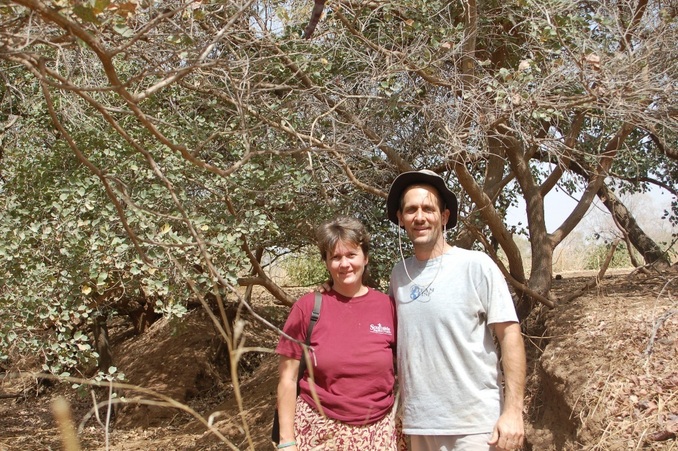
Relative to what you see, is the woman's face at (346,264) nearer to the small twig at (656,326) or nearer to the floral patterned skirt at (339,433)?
the floral patterned skirt at (339,433)

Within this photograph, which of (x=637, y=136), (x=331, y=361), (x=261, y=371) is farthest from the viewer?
(x=261, y=371)

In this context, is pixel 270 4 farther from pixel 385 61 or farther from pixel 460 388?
pixel 460 388

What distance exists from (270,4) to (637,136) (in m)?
3.85

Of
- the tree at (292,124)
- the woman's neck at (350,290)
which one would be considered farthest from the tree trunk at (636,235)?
the woman's neck at (350,290)

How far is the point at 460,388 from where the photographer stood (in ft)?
10.1

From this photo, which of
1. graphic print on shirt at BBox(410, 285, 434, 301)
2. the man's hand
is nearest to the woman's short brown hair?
graphic print on shirt at BBox(410, 285, 434, 301)

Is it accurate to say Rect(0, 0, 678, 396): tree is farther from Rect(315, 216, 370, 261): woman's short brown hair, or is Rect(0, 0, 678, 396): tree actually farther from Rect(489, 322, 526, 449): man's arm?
Rect(489, 322, 526, 449): man's arm

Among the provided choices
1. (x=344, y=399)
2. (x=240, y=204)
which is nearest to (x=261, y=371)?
(x=240, y=204)

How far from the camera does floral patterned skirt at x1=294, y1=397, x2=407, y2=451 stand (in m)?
3.12

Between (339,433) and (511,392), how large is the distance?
0.68 meters

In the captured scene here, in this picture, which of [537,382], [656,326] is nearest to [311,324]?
[656,326]

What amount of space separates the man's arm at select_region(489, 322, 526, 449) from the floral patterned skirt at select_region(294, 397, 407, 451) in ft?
1.40

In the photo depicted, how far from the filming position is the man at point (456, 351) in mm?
3037

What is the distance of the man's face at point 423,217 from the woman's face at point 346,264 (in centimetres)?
24
